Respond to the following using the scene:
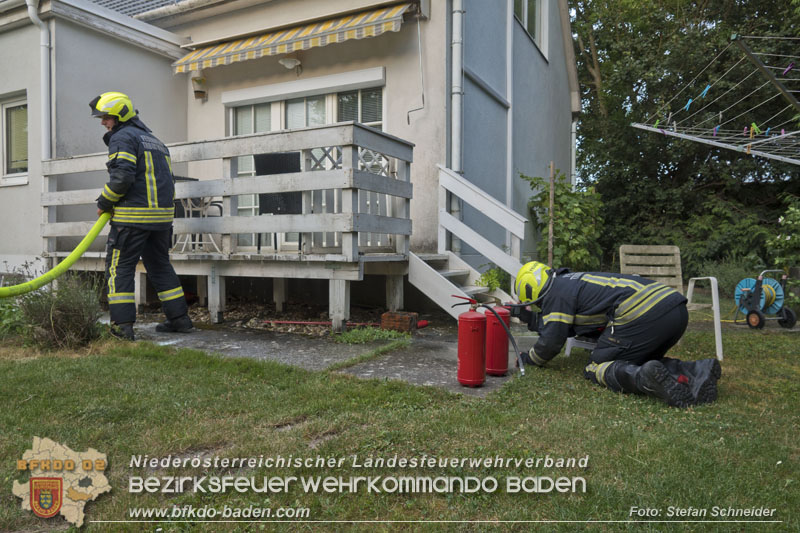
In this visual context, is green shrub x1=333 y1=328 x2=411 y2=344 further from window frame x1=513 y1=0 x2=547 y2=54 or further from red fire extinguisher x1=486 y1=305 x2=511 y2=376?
window frame x1=513 y1=0 x2=547 y2=54

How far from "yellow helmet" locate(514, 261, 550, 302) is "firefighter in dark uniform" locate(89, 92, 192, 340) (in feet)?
11.2

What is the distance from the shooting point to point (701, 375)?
3416 mm

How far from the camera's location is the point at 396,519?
1995 mm

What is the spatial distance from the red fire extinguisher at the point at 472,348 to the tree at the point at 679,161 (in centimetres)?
1167

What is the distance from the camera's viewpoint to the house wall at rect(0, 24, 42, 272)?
7.28m

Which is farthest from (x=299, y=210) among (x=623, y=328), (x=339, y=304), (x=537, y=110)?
(x=537, y=110)

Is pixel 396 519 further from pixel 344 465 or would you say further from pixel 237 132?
pixel 237 132

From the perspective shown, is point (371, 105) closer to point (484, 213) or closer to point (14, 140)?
point (484, 213)

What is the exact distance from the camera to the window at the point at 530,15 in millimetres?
10186

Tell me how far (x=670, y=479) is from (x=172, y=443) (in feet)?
7.38

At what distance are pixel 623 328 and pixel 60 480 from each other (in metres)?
3.34

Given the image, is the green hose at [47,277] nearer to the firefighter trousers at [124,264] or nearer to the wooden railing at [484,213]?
the firefighter trousers at [124,264]

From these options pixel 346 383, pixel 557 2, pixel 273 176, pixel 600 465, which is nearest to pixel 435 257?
pixel 273 176

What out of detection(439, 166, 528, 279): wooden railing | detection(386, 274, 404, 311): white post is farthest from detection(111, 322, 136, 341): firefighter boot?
detection(439, 166, 528, 279): wooden railing
